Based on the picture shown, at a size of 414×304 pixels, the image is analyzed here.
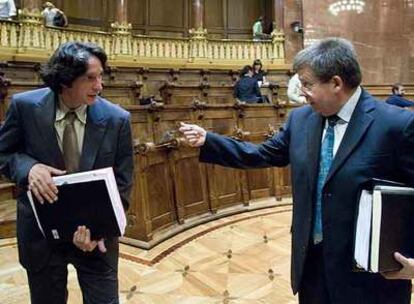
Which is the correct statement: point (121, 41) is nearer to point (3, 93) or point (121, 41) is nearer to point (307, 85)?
point (3, 93)

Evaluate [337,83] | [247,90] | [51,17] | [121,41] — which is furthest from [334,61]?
[121,41]

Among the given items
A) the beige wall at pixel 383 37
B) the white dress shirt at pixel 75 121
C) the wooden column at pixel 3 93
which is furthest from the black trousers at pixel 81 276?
the beige wall at pixel 383 37

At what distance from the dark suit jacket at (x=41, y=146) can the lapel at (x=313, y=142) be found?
0.56 metres

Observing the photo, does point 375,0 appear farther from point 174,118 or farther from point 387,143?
point 387,143

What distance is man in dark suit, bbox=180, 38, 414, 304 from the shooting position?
108 centimetres

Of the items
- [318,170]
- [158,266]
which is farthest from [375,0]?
[318,170]

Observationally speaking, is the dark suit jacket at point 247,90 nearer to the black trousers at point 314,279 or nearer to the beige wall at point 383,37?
the beige wall at point 383,37

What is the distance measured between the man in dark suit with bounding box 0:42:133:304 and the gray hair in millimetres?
597

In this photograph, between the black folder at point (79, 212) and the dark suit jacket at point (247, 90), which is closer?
the black folder at point (79, 212)

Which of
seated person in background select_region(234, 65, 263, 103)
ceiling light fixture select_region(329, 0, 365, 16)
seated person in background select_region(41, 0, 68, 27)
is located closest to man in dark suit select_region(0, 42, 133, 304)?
seated person in background select_region(234, 65, 263, 103)

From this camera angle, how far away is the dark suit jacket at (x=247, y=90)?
5.96 m

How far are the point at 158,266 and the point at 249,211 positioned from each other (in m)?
1.56

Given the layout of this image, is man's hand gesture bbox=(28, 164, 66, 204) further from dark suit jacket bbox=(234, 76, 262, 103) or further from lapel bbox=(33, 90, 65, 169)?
dark suit jacket bbox=(234, 76, 262, 103)

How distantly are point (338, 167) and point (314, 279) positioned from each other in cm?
35
